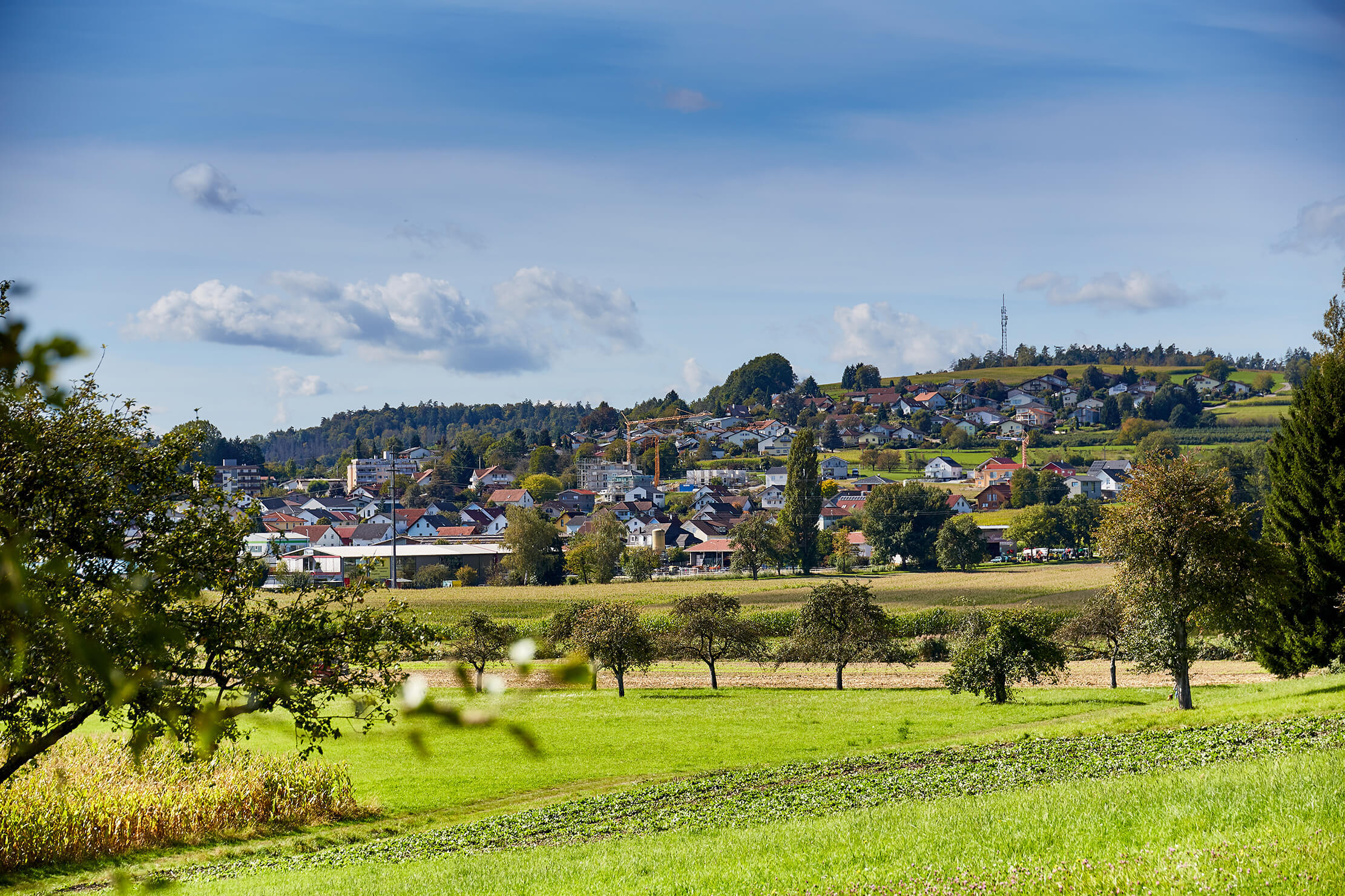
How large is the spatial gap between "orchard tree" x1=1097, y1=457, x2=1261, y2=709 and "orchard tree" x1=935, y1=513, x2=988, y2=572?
7215cm

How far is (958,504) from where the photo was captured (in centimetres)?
13538

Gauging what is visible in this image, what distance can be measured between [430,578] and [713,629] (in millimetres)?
59825

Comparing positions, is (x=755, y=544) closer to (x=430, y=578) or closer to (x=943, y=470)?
(x=430, y=578)

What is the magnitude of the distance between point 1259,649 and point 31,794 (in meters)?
29.7

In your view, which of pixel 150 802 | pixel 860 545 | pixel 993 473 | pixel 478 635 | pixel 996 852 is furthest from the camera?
pixel 993 473

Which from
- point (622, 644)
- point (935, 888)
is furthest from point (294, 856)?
point (622, 644)

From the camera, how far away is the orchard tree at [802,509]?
104188 millimetres

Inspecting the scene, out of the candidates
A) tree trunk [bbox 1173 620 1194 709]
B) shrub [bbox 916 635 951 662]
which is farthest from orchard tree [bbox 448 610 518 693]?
tree trunk [bbox 1173 620 1194 709]

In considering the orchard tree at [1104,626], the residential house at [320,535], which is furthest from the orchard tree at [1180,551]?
the residential house at [320,535]

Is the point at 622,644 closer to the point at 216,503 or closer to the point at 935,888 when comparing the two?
the point at 216,503

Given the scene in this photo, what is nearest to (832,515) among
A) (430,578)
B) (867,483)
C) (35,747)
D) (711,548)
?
(711,548)

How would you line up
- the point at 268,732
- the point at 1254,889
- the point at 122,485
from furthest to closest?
the point at 268,732 < the point at 122,485 < the point at 1254,889

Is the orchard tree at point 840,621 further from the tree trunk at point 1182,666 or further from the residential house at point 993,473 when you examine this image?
the residential house at point 993,473

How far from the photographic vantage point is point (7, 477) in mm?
10086
